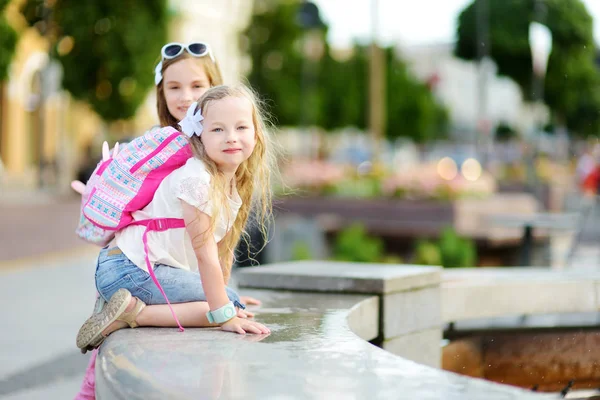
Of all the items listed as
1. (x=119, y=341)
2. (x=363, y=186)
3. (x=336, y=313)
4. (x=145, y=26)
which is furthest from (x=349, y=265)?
(x=145, y=26)

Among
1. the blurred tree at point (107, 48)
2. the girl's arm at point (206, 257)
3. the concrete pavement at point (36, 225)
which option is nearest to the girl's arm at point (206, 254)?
the girl's arm at point (206, 257)

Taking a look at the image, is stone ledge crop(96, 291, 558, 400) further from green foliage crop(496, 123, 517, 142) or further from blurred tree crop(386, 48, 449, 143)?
blurred tree crop(386, 48, 449, 143)

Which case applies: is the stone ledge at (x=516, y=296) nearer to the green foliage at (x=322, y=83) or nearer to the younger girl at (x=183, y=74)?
the younger girl at (x=183, y=74)

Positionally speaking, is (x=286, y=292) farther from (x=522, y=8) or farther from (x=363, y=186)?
(x=522, y=8)

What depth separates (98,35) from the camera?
34.1 metres

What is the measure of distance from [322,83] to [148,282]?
54.0m

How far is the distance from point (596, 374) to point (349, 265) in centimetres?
136

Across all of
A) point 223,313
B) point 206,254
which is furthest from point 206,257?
point 223,313

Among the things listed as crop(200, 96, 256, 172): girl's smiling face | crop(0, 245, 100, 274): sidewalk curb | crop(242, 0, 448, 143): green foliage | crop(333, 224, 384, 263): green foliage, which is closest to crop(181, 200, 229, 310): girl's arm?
crop(200, 96, 256, 172): girl's smiling face

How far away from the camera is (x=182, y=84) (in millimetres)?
3959

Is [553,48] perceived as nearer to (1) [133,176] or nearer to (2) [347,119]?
(1) [133,176]

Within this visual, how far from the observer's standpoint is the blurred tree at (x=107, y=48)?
33.6m

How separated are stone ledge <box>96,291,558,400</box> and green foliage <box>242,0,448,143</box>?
29.4 metres

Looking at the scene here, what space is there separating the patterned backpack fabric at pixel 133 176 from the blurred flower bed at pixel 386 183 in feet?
34.9
